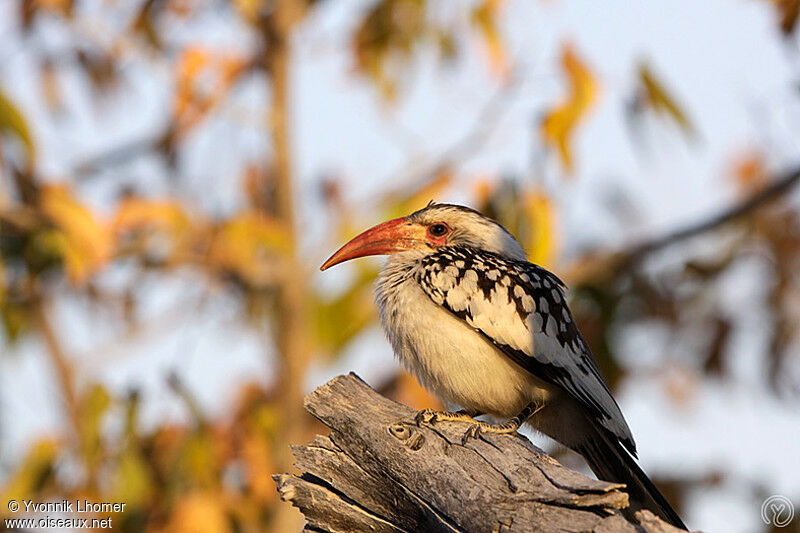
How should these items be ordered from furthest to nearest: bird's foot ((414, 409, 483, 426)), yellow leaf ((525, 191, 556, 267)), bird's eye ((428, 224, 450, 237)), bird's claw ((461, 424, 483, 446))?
yellow leaf ((525, 191, 556, 267)) < bird's eye ((428, 224, 450, 237)) < bird's foot ((414, 409, 483, 426)) < bird's claw ((461, 424, 483, 446))

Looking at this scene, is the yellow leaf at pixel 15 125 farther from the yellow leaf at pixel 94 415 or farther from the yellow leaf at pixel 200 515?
the yellow leaf at pixel 200 515

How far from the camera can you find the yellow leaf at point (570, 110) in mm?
7102

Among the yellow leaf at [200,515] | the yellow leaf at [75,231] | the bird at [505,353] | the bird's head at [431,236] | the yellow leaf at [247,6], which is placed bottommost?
the bird at [505,353]

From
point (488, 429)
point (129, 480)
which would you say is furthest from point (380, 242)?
point (129, 480)

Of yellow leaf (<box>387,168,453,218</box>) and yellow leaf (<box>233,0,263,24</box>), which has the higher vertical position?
yellow leaf (<box>233,0,263,24</box>)

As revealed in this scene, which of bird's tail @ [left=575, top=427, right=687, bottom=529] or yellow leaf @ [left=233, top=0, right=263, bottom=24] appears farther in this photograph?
yellow leaf @ [left=233, top=0, right=263, bottom=24]

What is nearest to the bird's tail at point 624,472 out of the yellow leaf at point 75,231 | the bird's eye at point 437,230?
the bird's eye at point 437,230

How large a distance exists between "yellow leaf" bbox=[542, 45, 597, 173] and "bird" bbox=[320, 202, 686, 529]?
277 cm

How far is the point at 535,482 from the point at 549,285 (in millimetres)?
1745

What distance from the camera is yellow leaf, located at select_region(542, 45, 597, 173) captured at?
710 cm

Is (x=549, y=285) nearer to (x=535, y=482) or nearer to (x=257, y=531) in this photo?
(x=535, y=482)

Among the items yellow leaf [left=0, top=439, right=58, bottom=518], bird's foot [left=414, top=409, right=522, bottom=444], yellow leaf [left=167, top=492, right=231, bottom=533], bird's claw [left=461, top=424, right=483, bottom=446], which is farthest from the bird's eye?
yellow leaf [left=0, top=439, right=58, bottom=518]

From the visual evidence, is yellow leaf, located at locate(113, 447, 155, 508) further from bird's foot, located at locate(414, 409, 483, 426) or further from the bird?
bird's foot, located at locate(414, 409, 483, 426)

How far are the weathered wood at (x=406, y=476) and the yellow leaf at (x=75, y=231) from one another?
4.03m
